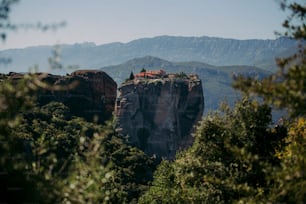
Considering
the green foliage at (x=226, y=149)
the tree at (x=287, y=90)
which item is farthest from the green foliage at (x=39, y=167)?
the green foliage at (x=226, y=149)

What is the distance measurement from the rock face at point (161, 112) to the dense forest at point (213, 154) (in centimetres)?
7126

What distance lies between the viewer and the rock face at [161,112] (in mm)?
104938

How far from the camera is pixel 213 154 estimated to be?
17.7 m

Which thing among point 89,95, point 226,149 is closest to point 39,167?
point 226,149

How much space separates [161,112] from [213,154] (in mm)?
89455

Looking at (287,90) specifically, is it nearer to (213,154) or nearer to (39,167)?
(39,167)

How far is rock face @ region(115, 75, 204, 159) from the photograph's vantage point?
105m

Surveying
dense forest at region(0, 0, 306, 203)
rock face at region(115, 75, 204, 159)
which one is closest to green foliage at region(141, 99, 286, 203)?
dense forest at region(0, 0, 306, 203)

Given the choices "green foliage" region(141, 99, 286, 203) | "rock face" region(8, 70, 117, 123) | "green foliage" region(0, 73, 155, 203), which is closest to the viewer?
"green foliage" region(0, 73, 155, 203)

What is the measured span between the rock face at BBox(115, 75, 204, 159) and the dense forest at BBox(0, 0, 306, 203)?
71260mm

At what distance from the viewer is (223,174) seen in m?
16.1

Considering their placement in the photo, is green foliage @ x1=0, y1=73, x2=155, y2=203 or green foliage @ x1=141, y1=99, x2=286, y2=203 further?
green foliage @ x1=141, y1=99, x2=286, y2=203

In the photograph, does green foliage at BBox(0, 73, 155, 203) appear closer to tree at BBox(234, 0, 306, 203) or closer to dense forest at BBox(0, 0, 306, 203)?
dense forest at BBox(0, 0, 306, 203)

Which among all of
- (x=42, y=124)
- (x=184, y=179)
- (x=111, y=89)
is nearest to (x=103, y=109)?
(x=111, y=89)
